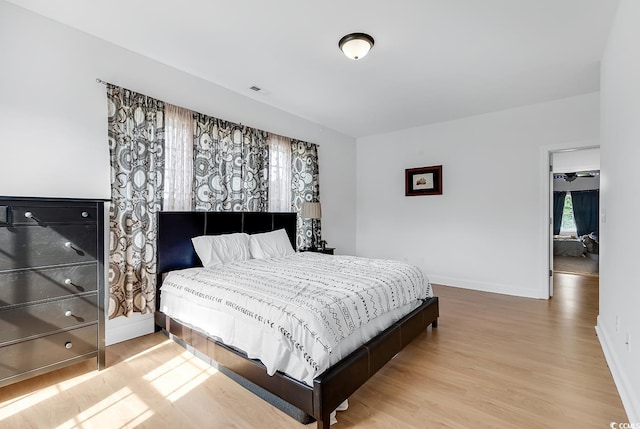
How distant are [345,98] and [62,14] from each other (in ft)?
9.69

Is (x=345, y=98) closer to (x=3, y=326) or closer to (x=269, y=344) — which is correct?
(x=269, y=344)

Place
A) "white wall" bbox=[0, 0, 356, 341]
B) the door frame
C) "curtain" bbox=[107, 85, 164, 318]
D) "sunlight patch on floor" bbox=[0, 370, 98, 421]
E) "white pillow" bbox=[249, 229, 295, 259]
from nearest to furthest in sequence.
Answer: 1. "sunlight patch on floor" bbox=[0, 370, 98, 421]
2. "white wall" bbox=[0, 0, 356, 341]
3. "curtain" bbox=[107, 85, 164, 318]
4. "white pillow" bbox=[249, 229, 295, 259]
5. the door frame

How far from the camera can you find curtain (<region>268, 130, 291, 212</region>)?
175 inches

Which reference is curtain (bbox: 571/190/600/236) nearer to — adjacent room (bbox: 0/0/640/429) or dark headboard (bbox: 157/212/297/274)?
adjacent room (bbox: 0/0/640/429)

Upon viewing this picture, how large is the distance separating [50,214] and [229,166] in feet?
6.25

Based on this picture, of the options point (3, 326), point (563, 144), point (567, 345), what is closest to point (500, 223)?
point (563, 144)

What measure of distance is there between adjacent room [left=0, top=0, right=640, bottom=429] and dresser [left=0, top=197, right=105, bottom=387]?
0.05 feet

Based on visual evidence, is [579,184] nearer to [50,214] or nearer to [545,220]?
[545,220]

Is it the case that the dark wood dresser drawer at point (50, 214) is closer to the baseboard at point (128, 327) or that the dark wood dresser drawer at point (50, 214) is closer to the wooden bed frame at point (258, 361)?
the wooden bed frame at point (258, 361)

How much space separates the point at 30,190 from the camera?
2.43 m

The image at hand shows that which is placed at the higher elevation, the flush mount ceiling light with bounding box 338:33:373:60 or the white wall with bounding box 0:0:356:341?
the flush mount ceiling light with bounding box 338:33:373:60

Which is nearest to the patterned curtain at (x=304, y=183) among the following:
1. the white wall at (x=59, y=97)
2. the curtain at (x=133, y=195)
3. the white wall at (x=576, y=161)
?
the white wall at (x=59, y=97)

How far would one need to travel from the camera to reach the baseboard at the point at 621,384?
1734 millimetres

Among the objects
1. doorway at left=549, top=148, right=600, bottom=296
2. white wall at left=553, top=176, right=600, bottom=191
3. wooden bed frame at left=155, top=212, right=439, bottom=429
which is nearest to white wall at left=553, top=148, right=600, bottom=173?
doorway at left=549, top=148, right=600, bottom=296
